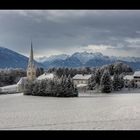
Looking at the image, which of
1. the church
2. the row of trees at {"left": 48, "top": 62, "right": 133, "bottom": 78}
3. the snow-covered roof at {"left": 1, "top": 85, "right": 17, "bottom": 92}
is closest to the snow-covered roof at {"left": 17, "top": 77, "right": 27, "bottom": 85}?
the church

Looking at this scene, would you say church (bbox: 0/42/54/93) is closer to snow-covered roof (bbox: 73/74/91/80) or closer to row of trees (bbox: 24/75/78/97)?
row of trees (bbox: 24/75/78/97)

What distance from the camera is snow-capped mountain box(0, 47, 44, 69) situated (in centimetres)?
379

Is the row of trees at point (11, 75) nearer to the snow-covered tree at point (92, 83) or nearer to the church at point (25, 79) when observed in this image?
the church at point (25, 79)

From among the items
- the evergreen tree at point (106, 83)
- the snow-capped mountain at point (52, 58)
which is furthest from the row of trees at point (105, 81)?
the snow-capped mountain at point (52, 58)

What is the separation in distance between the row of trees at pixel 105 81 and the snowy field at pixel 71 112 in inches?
4.4

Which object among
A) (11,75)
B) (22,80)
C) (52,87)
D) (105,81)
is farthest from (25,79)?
(105,81)

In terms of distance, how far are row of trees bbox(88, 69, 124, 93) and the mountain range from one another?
0.18m

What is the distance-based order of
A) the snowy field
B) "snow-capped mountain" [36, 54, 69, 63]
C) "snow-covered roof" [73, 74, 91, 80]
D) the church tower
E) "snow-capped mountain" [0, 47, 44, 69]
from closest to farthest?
the snowy field, "snow-capped mountain" [0, 47, 44, 69], "snow-capped mountain" [36, 54, 69, 63], the church tower, "snow-covered roof" [73, 74, 91, 80]

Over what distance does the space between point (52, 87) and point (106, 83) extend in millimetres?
753

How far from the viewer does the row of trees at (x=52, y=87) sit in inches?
166

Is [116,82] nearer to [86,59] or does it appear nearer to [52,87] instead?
[86,59]
